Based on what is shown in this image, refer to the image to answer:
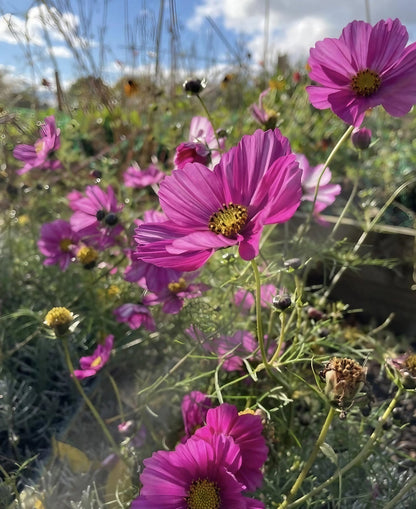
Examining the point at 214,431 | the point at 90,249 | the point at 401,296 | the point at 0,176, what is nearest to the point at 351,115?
the point at 214,431

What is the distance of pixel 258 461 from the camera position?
0.53 m

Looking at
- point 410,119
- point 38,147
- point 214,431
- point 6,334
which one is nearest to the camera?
point 214,431

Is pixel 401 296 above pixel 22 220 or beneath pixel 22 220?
beneath

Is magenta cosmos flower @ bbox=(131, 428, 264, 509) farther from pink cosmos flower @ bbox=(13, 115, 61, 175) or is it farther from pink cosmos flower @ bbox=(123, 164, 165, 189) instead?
pink cosmos flower @ bbox=(123, 164, 165, 189)

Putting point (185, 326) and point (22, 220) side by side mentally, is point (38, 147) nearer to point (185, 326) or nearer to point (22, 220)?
point (185, 326)

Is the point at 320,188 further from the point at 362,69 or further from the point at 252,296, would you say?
the point at 362,69

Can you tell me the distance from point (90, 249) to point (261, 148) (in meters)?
0.45

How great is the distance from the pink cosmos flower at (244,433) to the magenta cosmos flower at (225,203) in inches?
6.5

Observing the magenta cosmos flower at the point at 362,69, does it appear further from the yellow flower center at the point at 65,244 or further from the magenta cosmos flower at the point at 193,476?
the yellow flower center at the point at 65,244

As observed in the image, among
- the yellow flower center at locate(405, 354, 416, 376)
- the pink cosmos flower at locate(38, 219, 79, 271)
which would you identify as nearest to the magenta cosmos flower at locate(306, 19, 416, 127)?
the yellow flower center at locate(405, 354, 416, 376)

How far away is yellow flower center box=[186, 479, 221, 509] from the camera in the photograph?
0.48 metres

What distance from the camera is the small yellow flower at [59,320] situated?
0.61 m

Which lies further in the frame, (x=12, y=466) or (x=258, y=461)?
(x=12, y=466)

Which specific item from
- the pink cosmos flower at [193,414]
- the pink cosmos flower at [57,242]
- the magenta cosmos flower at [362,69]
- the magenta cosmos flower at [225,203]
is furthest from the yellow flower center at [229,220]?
the pink cosmos flower at [57,242]
